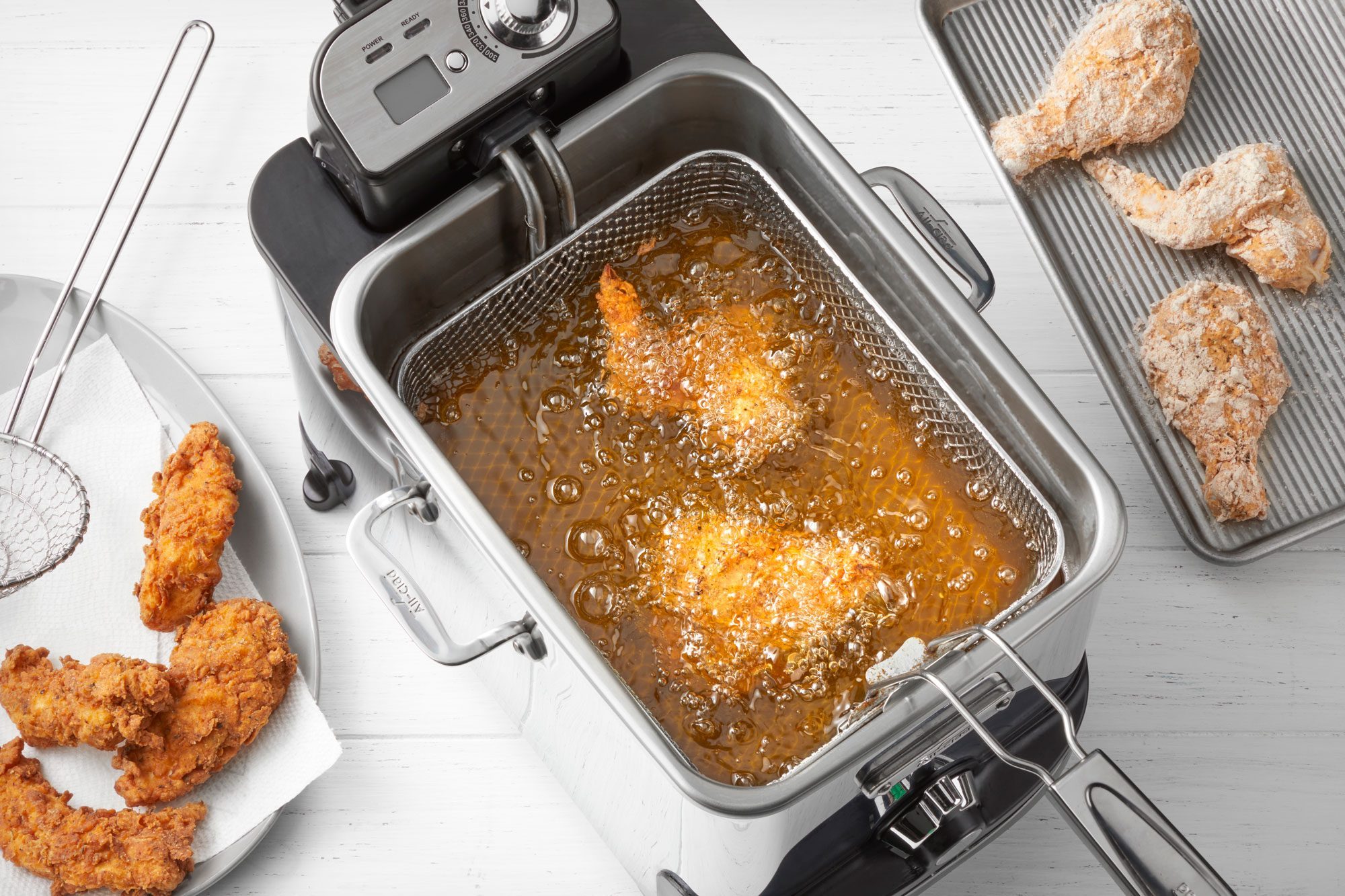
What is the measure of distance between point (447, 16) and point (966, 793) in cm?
77

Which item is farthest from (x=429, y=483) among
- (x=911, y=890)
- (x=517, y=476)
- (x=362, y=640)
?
(x=911, y=890)

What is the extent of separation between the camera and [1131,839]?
28.5 inches

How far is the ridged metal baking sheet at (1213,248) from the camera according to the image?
3.96ft

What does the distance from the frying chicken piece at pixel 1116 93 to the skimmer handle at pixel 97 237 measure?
0.94m

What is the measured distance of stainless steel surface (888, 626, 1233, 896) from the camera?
28.5 inches

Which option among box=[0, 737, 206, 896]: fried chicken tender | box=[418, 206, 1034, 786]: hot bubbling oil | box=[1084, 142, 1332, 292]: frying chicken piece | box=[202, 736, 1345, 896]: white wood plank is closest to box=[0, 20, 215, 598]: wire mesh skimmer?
box=[0, 737, 206, 896]: fried chicken tender

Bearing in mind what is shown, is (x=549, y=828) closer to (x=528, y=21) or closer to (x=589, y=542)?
(x=589, y=542)

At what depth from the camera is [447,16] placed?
36.2 inches

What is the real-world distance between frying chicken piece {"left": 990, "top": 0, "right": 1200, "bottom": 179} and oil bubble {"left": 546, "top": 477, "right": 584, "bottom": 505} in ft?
2.08

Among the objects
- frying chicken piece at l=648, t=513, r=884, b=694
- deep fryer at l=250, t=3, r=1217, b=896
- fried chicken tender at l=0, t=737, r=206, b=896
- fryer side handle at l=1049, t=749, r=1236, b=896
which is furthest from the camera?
fried chicken tender at l=0, t=737, r=206, b=896

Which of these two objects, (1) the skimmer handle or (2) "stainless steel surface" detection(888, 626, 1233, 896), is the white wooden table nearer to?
(1) the skimmer handle

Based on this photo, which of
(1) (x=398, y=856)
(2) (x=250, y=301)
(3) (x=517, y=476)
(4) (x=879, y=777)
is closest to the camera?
(4) (x=879, y=777)

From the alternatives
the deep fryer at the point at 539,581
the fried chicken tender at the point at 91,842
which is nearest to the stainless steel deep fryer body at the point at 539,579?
the deep fryer at the point at 539,581

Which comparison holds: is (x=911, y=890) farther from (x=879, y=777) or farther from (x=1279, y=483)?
(x=1279, y=483)
